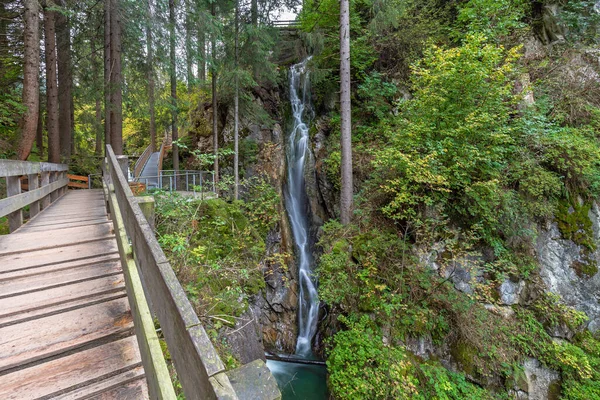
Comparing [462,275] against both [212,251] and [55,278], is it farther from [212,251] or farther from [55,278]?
[55,278]

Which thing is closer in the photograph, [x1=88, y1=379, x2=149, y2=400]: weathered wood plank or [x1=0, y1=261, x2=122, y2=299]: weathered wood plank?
[x1=88, y1=379, x2=149, y2=400]: weathered wood plank

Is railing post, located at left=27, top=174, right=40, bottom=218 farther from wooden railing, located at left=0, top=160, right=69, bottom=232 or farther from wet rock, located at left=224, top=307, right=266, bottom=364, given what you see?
wet rock, located at left=224, top=307, right=266, bottom=364

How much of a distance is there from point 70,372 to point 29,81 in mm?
7537

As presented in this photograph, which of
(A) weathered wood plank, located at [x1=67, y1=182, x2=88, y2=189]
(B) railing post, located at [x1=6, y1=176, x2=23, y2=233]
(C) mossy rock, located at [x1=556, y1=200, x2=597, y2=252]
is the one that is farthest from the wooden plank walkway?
(A) weathered wood plank, located at [x1=67, y1=182, x2=88, y2=189]

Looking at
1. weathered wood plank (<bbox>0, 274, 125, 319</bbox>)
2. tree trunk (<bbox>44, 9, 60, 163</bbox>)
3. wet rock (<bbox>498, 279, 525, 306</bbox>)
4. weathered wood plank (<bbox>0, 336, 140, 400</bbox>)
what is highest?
tree trunk (<bbox>44, 9, 60, 163</bbox>)

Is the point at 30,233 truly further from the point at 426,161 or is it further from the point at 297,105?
the point at 297,105

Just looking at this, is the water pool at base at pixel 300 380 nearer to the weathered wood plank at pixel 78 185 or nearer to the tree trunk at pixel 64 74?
the weathered wood plank at pixel 78 185

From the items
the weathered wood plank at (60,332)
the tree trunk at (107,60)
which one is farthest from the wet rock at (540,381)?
the tree trunk at (107,60)

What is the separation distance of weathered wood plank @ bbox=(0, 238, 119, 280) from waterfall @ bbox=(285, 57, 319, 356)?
583cm

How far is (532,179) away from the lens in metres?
5.91

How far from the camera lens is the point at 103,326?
1.89 meters

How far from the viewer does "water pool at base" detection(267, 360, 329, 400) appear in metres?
5.59

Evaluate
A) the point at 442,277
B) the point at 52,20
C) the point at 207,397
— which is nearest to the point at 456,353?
the point at 442,277

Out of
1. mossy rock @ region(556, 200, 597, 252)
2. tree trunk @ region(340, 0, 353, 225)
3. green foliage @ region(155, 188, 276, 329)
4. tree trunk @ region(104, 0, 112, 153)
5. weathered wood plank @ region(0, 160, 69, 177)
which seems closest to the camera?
weathered wood plank @ region(0, 160, 69, 177)
